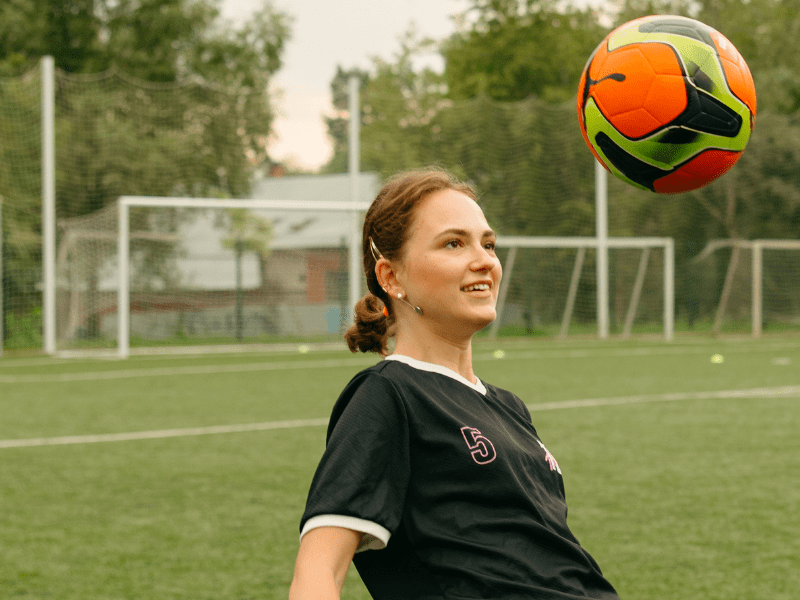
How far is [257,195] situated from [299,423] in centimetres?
1474

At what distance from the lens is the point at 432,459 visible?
1509 mm

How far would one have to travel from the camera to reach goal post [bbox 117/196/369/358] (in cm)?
1455

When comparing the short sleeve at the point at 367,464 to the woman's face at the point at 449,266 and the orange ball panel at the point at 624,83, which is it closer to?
the woman's face at the point at 449,266

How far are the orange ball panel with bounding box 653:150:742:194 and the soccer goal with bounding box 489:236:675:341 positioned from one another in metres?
16.6

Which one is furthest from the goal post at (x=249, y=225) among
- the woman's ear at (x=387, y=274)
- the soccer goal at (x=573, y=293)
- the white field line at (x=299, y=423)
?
the woman's ear at (x=387, y=274)

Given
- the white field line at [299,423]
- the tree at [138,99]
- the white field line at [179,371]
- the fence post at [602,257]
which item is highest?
the tree at [138,99]

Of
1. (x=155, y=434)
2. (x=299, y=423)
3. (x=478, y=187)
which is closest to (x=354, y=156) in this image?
(x=478, y=187)

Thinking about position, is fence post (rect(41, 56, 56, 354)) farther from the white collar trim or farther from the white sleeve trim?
the white sleeve trim

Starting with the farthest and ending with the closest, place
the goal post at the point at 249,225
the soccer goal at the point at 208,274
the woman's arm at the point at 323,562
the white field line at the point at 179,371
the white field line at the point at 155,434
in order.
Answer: the soccer goal at the point at 208,274 < the goal post at the point at 249,225 < the white field line at the point at 179,371 < the white field line at the point at 155,434 < the woman's arm at the point at 323,562

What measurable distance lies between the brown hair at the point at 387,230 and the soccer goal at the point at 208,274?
1322 centimetres

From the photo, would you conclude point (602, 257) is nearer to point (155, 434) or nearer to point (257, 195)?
point (257, 195)

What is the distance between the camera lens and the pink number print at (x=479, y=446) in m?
1.53

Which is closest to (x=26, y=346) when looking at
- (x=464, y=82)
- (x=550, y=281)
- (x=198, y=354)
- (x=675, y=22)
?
(x=198, y=354)

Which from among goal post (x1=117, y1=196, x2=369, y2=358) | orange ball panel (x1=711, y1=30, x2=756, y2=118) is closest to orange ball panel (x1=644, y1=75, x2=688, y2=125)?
orange ball panel (x1=711, y1=30, x2=756, y2=118)
